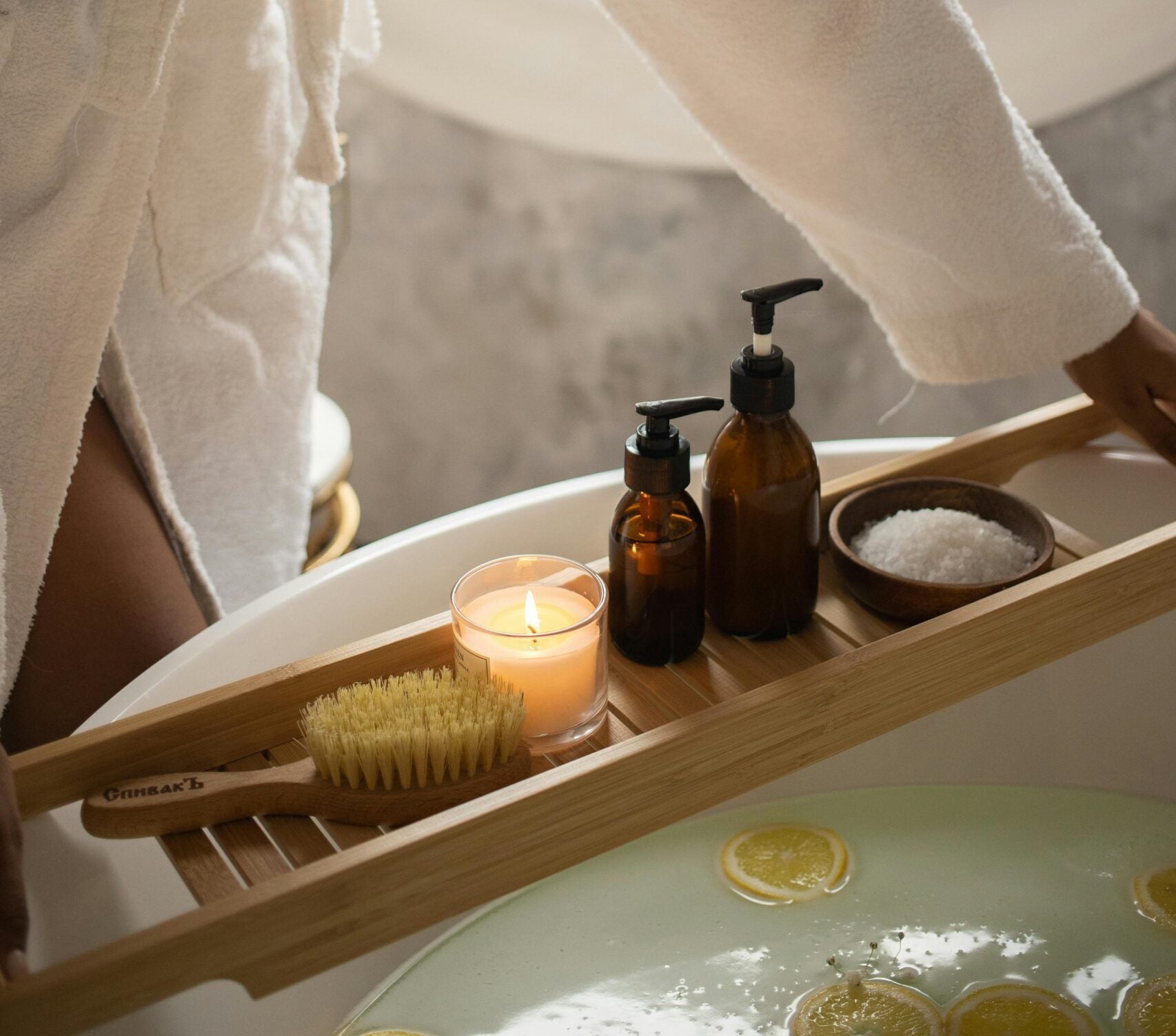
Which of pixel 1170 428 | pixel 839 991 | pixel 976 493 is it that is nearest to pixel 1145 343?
pixel 1170 428

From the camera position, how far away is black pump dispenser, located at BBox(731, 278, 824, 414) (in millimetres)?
727

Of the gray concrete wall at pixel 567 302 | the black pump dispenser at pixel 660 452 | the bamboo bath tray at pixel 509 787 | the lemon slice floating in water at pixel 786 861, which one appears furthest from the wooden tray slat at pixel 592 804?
the gray concrete wall at pixel 567 302

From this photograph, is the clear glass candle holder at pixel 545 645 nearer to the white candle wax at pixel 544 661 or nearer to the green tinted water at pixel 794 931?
the white candle wax at pixel 544 661

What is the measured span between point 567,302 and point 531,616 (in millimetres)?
1260

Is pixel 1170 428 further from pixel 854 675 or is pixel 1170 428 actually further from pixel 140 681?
pixel 140 681

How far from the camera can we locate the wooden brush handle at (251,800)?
653 millimetres

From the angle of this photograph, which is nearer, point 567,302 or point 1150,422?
point 1150,422

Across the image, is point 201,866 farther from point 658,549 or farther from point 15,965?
point 658,549

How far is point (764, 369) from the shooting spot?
0.73 meters

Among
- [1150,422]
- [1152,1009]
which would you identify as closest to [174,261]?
[1150,422]

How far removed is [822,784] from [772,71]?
0.57 meters

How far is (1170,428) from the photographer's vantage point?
97 cm

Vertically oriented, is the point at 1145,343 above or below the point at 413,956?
above

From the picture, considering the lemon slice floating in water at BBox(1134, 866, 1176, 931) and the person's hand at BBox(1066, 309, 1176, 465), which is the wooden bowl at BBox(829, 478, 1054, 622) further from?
the lemon slice floating in water at BBox(1134, 866, 1176, 931)
